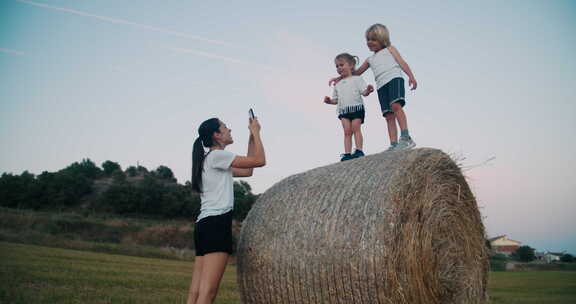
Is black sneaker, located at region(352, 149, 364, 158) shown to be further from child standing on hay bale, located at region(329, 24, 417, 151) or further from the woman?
the woman

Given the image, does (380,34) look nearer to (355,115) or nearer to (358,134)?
(355,115)

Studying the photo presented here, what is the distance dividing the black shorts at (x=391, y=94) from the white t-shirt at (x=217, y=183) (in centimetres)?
267

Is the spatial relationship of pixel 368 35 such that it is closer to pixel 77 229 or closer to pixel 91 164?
pixel 77 229

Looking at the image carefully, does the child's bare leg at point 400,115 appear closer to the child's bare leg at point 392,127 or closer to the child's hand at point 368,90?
the child's bare leg at point 392,127

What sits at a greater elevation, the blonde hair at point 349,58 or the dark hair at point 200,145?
the blonde hair at point 349,58

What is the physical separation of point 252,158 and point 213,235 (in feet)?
2.59

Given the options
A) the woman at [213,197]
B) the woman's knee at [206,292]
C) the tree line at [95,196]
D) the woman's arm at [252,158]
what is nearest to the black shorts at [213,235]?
the woman at [213,197]

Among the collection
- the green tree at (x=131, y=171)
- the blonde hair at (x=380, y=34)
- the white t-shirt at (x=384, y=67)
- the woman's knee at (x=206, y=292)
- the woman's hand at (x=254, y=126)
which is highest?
the green tree at (x=131, y=171)

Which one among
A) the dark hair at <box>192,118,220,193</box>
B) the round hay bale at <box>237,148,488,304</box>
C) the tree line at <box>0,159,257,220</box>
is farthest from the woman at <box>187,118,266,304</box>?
the tree line at <box>0,159,257,220</box>

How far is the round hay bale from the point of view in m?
4.07

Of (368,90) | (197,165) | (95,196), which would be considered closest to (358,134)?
(368,90)

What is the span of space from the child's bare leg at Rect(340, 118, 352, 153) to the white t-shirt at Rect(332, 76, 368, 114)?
16cm

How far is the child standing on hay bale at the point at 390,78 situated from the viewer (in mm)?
6090

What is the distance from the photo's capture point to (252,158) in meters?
4.44
